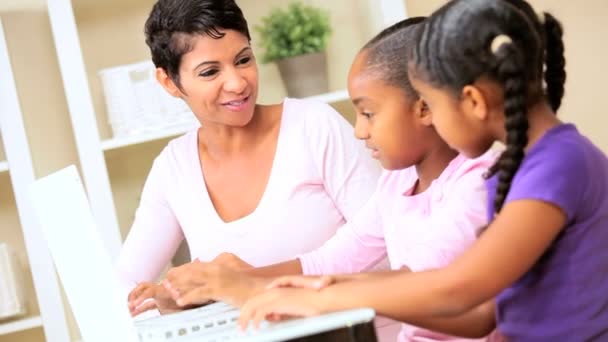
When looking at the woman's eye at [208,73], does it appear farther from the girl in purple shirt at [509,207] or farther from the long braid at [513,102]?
the long braid at [513,102]

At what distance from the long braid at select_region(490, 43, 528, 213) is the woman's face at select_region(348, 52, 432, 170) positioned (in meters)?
0.33

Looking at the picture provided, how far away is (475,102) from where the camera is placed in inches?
42.3

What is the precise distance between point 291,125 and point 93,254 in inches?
38.1

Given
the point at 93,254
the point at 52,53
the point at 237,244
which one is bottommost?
the point at 237,244

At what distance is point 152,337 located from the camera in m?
1.15

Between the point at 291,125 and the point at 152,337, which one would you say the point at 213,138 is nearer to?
the point at 291,125

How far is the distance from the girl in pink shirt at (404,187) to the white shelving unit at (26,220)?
3.90ft

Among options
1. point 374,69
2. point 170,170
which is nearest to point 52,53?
point 170,170

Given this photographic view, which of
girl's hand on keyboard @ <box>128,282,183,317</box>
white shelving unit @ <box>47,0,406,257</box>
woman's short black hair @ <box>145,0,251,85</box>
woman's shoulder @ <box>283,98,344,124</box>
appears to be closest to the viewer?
girl's hand on keyboard @ <box>128,282,183,317</box>

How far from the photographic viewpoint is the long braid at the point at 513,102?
103 centimetres

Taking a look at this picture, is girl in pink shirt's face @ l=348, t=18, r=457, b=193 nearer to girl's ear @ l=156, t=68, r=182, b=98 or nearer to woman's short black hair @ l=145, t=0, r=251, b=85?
woman's short black hair @ l=145, t=0, r=251, b=85

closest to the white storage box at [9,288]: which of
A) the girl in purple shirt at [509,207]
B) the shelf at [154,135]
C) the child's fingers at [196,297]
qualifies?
the shelf at [154,135]

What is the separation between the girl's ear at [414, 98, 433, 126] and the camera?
54.1 inches

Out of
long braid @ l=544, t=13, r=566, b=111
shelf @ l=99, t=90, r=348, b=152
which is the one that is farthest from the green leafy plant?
long braid @ l=544, t=13, r=566, b=111
